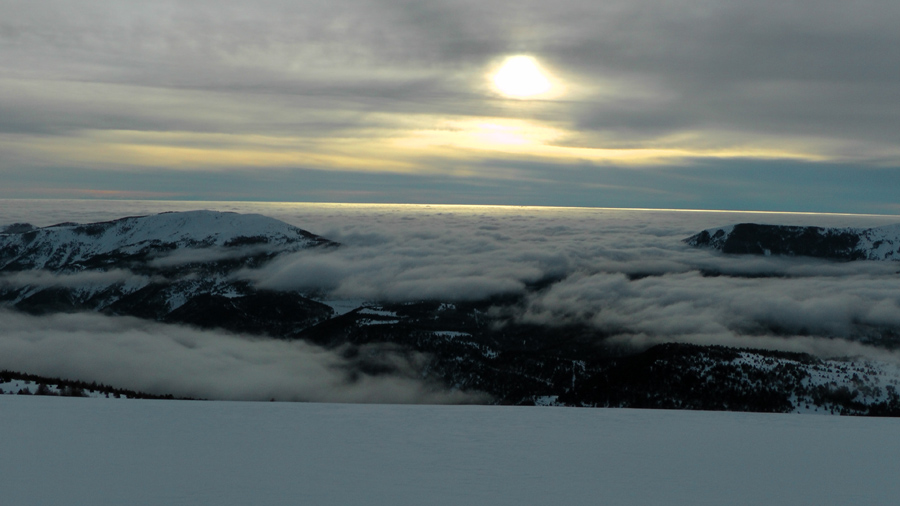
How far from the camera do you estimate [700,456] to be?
12.5m

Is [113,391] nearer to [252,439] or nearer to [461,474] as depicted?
[252,439]

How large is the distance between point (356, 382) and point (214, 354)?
51861mm

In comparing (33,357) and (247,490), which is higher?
(247,490)

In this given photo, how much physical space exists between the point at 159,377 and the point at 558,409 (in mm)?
129209

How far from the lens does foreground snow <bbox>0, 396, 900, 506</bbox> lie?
9.52m

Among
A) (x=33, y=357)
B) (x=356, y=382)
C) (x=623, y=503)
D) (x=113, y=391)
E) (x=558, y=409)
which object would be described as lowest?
(x=356, y=382)

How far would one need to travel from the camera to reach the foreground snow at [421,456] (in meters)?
9.52

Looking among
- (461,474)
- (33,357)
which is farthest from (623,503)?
(33,357)

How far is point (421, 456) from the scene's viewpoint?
11.6m

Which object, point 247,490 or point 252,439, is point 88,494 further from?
point 252,439

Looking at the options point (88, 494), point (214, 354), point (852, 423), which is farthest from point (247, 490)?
point (214, 354)

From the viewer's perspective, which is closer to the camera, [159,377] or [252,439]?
[252,439]

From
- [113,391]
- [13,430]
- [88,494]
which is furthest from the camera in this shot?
[113,391]

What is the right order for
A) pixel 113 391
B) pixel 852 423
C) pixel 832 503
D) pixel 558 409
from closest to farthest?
pixel 832 503 → pixel 852 423 → pixel 558 409 → pixel 113 391
